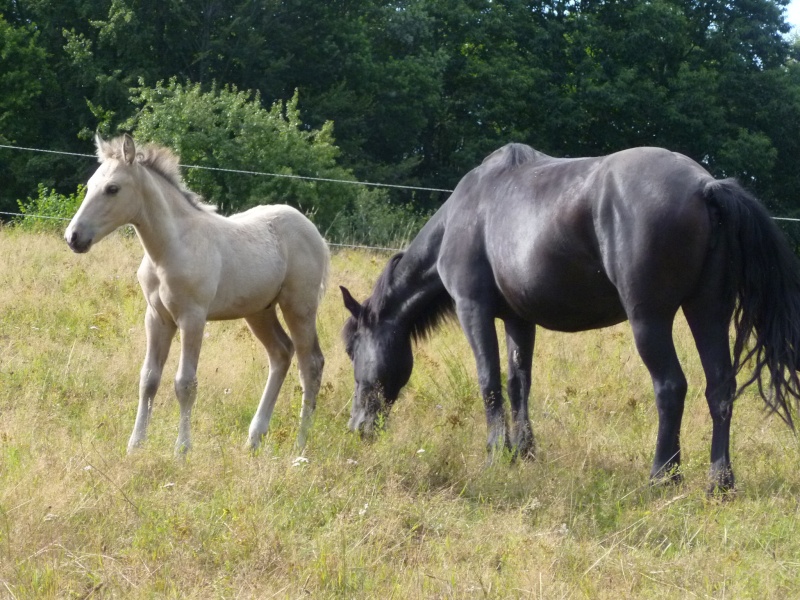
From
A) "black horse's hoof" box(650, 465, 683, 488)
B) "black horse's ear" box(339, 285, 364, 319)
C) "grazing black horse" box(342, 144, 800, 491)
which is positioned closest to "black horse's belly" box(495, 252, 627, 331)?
"grazing black horse" box(342, 144, 800, 491)

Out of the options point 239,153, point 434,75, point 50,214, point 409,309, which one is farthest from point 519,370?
point 434,75

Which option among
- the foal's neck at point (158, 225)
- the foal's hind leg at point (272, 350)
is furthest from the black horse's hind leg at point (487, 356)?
the foal's neck at point (158, 225)

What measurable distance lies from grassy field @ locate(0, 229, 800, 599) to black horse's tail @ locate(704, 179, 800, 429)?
65cm

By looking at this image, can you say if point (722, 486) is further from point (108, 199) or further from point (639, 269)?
point (108, 199)

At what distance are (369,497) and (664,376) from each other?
161 centimetres

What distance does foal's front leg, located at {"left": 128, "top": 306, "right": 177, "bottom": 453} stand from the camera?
18.7 ft

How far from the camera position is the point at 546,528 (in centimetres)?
450

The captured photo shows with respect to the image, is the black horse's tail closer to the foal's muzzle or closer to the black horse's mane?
the black horse's mane

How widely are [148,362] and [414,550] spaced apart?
Answer: 93.1 inches

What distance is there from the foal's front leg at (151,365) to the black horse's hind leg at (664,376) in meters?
2.68

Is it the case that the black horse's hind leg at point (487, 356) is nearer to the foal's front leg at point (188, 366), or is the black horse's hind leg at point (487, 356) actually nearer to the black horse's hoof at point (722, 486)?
the black horse's hoof at point (722, 486)

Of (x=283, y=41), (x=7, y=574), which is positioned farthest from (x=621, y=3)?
(x=7, y=574)

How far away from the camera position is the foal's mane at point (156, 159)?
5676 millimetres

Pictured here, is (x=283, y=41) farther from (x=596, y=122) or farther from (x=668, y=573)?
(x=668, y=573)
